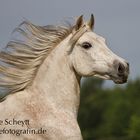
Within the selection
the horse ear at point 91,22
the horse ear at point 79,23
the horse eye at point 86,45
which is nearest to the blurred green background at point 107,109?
the horse ear at point 91,22

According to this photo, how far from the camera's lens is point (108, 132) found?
4183 inches

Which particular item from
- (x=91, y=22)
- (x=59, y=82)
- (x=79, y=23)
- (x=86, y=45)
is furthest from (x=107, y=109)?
(x=59, y=82)

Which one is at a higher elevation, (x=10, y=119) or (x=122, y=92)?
(x=10, y=119)

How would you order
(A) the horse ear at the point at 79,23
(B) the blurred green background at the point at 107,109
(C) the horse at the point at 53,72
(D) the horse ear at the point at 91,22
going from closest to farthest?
1. (C) the horse at the point at 53,72
2. (A) the horse ear at the point at 79,23
3. (D) the horse ear at the point at 91,22
4. (B) the blurred green background at the point at 107,109

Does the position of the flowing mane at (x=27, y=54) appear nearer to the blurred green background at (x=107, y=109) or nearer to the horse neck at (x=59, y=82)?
the horse neck at (x=59, y=82)

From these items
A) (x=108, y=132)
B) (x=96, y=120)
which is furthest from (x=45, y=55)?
(x=96, y=120)

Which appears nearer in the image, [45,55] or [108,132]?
[45,55]

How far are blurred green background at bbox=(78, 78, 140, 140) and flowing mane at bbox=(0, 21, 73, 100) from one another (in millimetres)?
79588

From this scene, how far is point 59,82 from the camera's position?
13047 millimetres

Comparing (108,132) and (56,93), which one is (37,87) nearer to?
(56,93)

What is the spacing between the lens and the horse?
12.6 meters

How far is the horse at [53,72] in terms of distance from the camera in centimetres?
1256

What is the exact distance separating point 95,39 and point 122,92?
376ft

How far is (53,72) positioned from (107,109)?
11411 cm
